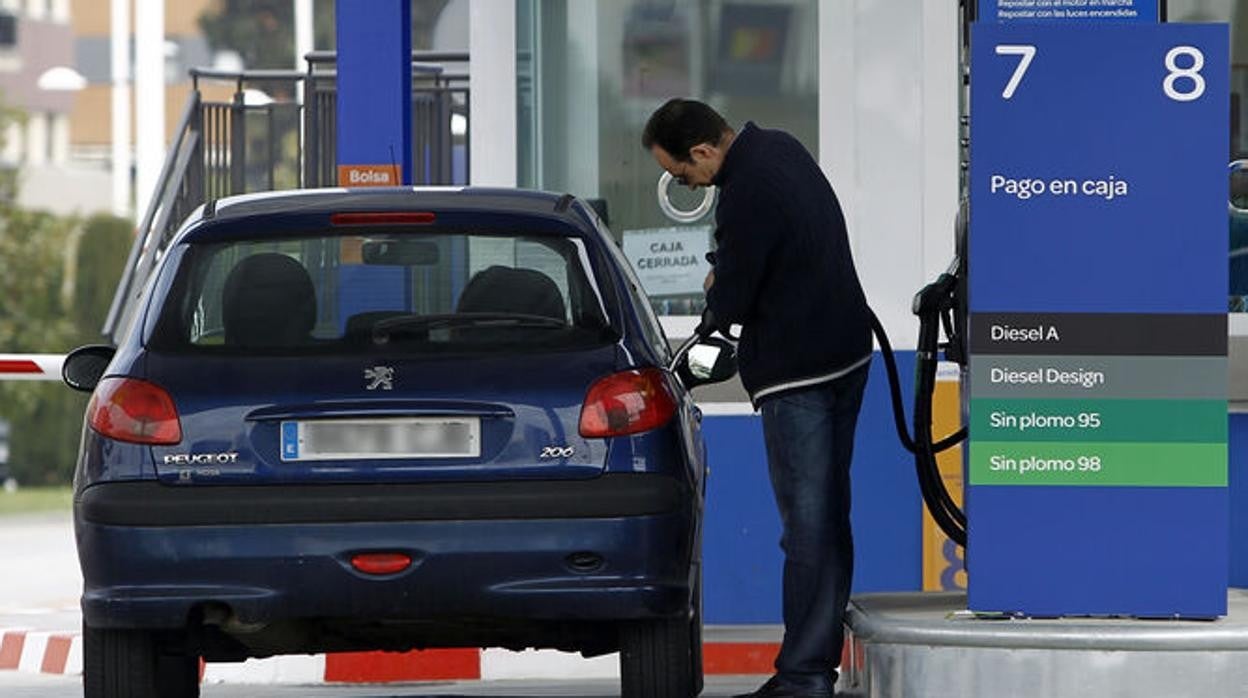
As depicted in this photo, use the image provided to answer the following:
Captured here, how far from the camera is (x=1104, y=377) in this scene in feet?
26.8

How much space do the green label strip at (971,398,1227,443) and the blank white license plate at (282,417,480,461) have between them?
1.35 meters

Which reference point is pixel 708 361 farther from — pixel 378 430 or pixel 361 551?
pixel 361 551

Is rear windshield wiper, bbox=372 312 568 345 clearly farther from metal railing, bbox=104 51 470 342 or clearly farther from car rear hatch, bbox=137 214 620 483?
metal railing, bbox=104 51 470 342

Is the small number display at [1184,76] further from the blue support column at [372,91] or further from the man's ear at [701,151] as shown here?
the blue support column at [372,91]

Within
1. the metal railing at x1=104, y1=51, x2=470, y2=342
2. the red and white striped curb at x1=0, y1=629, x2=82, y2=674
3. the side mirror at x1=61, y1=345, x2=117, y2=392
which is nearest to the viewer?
the side mirror at x1=61, y1=345, x2=117, y2=392

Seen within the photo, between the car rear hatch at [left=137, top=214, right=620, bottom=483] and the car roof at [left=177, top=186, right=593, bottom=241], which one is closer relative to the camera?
the car rear hatch at [left=137, top=214, right=620, bottom=483]

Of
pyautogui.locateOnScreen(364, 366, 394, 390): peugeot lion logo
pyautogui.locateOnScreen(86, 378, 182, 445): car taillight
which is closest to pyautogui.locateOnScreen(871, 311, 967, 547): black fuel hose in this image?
pyautogui.locateOnScreen(364, 366, 394, 390): peugeot lion logo

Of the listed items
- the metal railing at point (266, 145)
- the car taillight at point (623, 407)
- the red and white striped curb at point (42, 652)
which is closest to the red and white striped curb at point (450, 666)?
the red and white striped curb at point (42, 652)

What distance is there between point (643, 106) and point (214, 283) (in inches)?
199

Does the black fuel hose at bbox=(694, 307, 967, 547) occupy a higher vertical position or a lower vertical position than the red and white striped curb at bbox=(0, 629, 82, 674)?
higher

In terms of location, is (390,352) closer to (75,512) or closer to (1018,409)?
(75,512)

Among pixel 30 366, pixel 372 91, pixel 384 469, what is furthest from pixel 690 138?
pixel 30 366

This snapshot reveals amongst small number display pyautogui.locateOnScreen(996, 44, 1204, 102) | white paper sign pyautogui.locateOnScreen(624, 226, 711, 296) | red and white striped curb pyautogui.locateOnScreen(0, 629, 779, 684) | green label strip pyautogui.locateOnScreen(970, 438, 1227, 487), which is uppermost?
small number display pyautogui.locateOnScreen(996, 44, 1204, 102)

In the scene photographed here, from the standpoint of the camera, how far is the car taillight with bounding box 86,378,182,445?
8.14 metres
